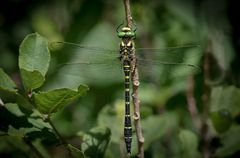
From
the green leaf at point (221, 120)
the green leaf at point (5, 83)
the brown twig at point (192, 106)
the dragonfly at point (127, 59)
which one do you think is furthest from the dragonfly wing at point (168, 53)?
the green leaf at point (5, 83)

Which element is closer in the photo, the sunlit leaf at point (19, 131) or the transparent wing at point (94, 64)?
the sunlit leaf at point (19, 131)

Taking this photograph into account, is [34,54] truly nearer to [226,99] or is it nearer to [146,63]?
[146,63]

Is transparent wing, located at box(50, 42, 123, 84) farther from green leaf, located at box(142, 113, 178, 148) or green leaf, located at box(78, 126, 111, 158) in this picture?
green leaf, located at box(78, 126, 111, 158)

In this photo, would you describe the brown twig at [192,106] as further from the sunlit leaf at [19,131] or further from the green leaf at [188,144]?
the sunlit leaf at [19,131]

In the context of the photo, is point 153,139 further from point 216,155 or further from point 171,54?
point 171,54

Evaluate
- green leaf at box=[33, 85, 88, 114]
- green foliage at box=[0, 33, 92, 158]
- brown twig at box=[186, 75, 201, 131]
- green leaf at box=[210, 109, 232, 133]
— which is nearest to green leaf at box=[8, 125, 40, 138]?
green foliage at box=[0, 33, 92, 158]

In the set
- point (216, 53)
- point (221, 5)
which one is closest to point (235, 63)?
point (216, 53)
